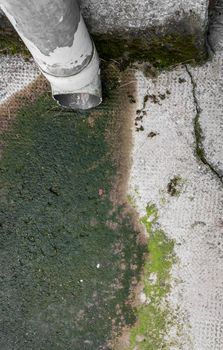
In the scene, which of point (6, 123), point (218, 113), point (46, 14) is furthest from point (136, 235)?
point (46, 14)

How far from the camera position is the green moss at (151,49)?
2.16 metres

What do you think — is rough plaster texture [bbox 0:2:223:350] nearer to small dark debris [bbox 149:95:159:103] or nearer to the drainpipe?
small dark debris [bbox 149:95:159:103]

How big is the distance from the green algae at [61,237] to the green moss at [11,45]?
0.84 feet

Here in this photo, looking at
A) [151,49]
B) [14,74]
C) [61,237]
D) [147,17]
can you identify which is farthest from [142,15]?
[61,237]

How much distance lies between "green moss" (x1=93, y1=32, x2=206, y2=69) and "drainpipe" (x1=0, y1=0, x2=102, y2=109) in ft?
0.39

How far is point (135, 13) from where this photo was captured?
2.14m

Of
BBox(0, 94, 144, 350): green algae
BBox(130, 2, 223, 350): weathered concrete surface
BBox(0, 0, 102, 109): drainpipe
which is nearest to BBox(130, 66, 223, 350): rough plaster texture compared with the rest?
BBox(130, 2, 223, 350): weathered concrete surface

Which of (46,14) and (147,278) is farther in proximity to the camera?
(147,278)

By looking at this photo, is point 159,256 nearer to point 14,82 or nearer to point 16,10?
point 14,82

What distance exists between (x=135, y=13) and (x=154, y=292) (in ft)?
4.19

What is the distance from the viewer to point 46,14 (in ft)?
5.57

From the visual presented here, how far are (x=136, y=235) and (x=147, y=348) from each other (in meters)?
0.54

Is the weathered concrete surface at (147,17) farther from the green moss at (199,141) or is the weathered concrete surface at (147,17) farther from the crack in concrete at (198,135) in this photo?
the green moss at (199,141)

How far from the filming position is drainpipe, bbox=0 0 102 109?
1.69 m
